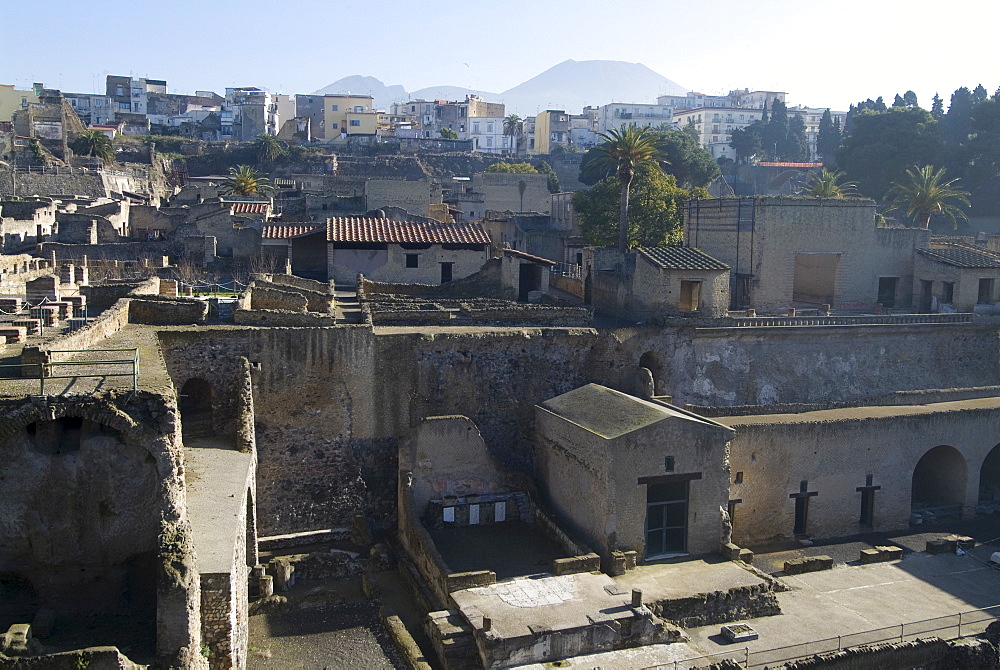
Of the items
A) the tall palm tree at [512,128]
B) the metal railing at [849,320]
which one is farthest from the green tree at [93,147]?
the metal railing at [849,320]

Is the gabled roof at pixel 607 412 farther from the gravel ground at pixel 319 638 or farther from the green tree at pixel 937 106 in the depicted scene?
the green tree at pixel 937 106

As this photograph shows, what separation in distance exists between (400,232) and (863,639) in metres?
22.7

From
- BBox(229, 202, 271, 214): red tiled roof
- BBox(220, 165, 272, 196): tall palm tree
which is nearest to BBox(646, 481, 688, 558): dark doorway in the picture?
BBox(229, 202, 271, 214): red tiled roof

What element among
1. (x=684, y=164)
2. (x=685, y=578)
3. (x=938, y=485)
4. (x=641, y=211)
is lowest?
(x=685, y=578)

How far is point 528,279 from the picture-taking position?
1254 inches

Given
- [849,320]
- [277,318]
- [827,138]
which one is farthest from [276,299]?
[827,138]

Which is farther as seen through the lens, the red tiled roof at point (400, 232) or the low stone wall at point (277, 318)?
the red tiled roof at point (400, 232)

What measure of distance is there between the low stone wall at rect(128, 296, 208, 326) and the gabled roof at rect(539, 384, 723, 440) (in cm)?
884

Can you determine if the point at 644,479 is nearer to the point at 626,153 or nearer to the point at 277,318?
the point at 277,318

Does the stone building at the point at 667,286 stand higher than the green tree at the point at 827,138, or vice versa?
the green tree at the point at 827,138

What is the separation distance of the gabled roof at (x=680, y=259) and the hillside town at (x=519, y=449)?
12 centimetres

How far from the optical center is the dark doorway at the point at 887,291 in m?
34.7

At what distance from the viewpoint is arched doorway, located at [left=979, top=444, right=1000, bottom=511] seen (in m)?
26.7

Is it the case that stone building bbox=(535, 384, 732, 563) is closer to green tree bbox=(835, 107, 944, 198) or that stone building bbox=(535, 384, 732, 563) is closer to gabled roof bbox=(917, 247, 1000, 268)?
gabled roof bbox=(917, 247, 1000, 268)
